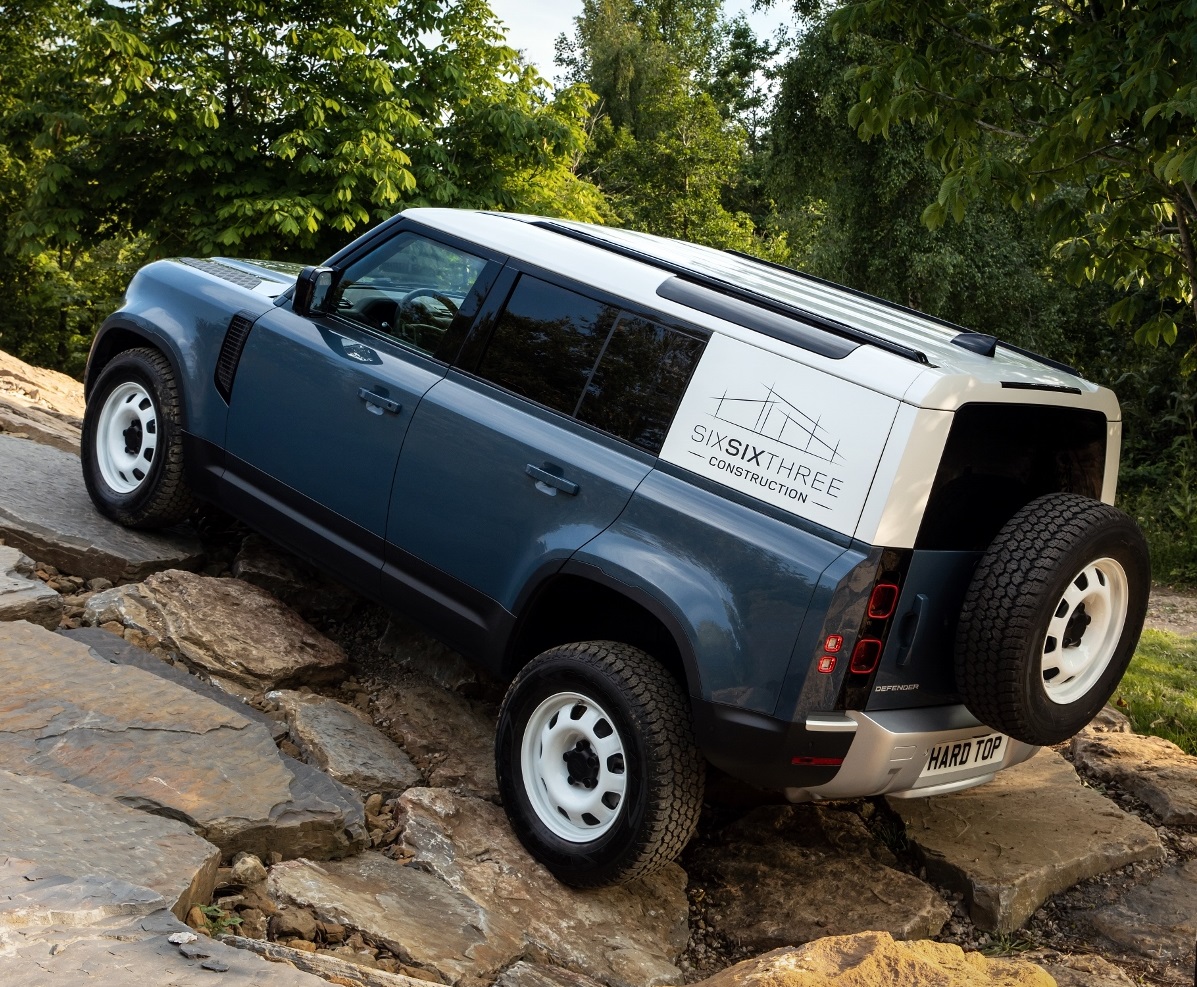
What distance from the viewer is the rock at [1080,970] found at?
368 cm

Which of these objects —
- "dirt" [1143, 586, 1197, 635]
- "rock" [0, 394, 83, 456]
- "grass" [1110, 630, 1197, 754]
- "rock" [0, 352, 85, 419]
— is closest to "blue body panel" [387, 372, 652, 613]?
"rock" [0, 394, 83, 456]

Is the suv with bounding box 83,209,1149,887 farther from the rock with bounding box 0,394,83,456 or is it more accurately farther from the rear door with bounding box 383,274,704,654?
the rock with bounding box 0,394,83,456

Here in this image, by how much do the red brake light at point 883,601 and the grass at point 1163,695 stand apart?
3.41 m

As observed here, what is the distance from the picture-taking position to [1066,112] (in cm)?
573

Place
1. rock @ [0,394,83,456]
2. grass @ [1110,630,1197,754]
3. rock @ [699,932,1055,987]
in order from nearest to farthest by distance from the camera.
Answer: rock @ [699,932,1055,987]
grass @ [1110,630,1197,754]
rock @ [0,394,83,456]

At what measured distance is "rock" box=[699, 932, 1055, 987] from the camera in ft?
9.40

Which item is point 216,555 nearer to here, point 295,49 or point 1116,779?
point 1116,779

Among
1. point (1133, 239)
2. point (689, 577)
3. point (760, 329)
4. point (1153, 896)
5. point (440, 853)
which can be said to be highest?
point (1133, 239)

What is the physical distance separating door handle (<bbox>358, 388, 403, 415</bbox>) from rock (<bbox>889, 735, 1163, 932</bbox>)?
100 inches

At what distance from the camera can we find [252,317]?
5051mm

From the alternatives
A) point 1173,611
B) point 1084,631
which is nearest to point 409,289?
point 1084,631

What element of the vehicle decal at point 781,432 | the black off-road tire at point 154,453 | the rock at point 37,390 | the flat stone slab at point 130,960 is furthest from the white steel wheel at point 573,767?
the rock at point 37,390

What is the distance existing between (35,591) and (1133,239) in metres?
5.82

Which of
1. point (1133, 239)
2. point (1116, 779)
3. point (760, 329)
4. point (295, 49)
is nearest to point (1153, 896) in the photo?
point (1116, 779)
